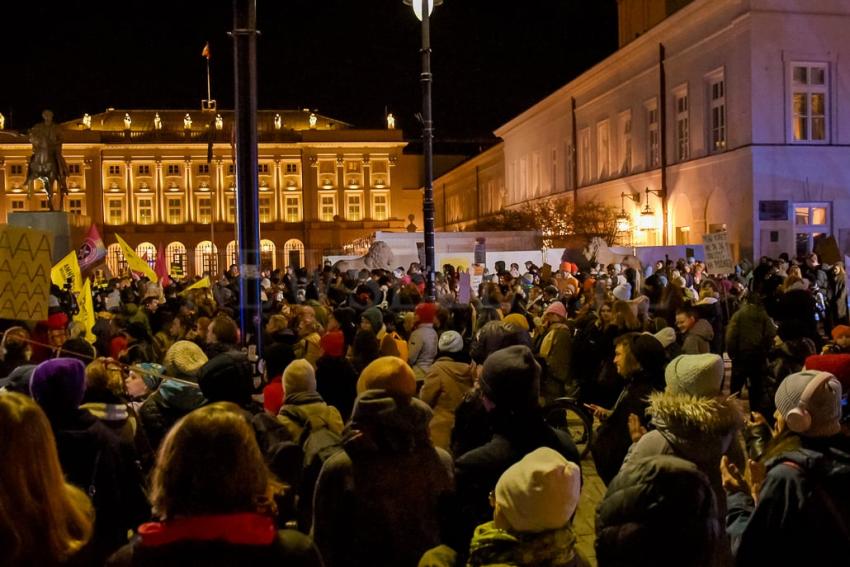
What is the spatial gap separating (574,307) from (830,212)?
17.0 meters

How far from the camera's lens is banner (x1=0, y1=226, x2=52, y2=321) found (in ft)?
24.9

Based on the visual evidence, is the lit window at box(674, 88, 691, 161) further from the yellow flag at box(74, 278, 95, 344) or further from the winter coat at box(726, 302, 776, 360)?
the yellow flag at box(74, 278, 95, 344)

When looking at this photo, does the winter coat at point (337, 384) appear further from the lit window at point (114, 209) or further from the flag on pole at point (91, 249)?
the lit window at point (114, 209)

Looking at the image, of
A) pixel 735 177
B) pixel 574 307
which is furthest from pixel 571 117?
pixel 574 307

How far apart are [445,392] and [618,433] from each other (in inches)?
52.5

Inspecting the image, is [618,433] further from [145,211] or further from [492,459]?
[145,211]

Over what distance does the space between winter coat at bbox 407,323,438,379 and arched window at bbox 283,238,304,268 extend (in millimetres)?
68375

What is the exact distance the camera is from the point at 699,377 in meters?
4.30

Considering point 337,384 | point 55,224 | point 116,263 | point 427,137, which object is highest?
point 427,137

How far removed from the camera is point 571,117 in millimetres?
50438

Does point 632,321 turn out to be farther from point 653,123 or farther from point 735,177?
point 653,123

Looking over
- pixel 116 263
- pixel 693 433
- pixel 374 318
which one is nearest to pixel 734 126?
pixel 374 318

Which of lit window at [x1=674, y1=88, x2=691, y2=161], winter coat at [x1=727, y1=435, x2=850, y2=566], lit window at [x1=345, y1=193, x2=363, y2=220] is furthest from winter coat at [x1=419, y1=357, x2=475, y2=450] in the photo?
lit window at [x1=345, y1=193, x2=363, y2=220]

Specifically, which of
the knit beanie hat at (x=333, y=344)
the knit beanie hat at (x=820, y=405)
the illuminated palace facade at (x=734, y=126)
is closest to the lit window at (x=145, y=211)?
the illuminated palace facade at (x=734, y=126)
